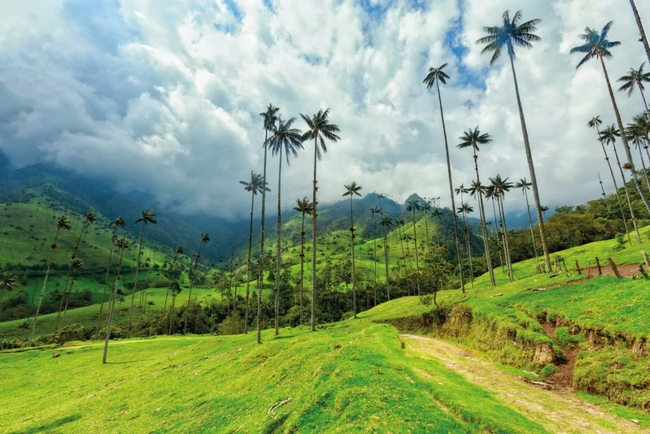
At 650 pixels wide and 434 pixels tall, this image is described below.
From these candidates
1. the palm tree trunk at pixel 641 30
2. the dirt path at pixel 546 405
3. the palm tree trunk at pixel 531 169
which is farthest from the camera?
the palm tree trunk at pixel 531 169

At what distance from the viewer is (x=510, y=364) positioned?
20391 millimetres

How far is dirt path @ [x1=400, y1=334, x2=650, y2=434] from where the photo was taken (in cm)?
1136

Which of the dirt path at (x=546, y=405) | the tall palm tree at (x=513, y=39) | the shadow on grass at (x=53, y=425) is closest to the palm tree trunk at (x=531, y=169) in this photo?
the tall palm tree at (x=513, y=39)

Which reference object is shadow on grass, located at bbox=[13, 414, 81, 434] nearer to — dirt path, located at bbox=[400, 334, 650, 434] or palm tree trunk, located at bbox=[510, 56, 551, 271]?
dirt path, located at bbox=[400, 334, 650, 434]

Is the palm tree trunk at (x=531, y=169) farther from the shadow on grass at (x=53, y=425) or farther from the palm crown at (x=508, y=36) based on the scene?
the shadow on grass at (x=53, y=425)

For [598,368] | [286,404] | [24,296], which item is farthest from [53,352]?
[24,296]

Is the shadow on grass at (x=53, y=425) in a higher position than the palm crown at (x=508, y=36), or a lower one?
lower

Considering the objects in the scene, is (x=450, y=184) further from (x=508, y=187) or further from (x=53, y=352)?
(x=53, y=352)

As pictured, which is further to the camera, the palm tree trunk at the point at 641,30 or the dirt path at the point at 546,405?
the palm tree trunk at the point at 641,30

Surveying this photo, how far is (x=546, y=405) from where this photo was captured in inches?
531

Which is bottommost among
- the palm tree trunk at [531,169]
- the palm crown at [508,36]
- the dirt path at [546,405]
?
the dirt path at [546,405]

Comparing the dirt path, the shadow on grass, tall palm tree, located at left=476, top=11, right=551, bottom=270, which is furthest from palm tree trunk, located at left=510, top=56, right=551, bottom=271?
the shadow on grass

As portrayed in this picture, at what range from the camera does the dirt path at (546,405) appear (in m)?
11.4

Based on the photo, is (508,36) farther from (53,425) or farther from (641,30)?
(53,425)
